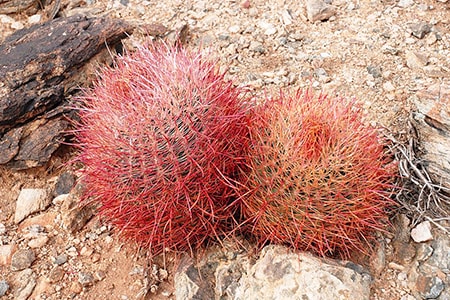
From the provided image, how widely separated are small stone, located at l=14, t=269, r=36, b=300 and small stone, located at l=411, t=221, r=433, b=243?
82.4 inches

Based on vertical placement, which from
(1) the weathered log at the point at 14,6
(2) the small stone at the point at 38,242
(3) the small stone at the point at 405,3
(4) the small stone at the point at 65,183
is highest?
(1) the weathered log at the point at 14,6

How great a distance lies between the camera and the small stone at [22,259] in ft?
9.38

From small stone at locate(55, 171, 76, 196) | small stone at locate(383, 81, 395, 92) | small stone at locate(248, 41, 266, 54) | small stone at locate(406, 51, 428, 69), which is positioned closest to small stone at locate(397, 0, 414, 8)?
small stone at locate(406, 51, 428, 69)

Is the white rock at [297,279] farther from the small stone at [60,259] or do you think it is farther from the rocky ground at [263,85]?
the small stone at [60,259]

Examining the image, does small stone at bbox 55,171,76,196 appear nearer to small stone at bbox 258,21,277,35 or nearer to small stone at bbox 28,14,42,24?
small stone at bbox 28,14,42,24

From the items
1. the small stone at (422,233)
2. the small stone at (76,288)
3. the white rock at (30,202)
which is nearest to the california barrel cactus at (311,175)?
the small stone at (422,233)

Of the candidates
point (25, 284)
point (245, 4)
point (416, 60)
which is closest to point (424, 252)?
point (416, 60)

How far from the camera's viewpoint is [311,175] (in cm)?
233

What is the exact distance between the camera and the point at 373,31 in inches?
161

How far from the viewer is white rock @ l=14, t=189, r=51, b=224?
3.13 m

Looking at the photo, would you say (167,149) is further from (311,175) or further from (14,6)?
(14,6)

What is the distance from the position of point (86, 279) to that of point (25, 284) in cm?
34

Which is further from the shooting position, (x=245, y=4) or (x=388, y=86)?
(x=245, y=4)

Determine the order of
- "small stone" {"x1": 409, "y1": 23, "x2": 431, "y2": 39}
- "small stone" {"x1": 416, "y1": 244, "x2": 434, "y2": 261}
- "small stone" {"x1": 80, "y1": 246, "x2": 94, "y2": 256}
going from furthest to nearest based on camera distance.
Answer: "small stone" {"x1": 409, "y1": 23, "x2": 431, "y2": 39}
"small stone" {"x1": 80, "y1": 246, "x2": 94, "y2": 256}
"small stone" {"x1": 416, "y1": 244, "x2": 434, "y2": 261}
